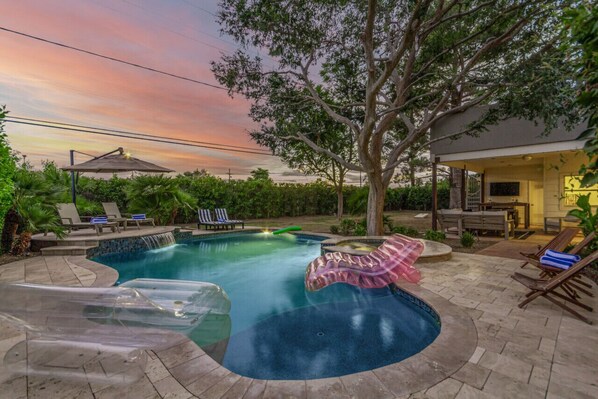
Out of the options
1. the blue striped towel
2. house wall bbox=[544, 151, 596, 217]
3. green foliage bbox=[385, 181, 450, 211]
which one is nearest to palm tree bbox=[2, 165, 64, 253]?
the blue striped towel

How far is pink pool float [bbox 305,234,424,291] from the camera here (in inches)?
209

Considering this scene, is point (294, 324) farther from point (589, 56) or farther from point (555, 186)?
point (555, 186)

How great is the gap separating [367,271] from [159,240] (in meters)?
8.00

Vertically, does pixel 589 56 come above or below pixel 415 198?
above

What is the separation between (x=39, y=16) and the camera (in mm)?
9672

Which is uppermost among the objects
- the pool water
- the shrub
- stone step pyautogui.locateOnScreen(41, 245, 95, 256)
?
the shrub

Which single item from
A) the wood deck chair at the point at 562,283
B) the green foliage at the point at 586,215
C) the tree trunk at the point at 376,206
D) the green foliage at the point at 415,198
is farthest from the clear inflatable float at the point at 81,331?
the green foliage at the point at 415,198

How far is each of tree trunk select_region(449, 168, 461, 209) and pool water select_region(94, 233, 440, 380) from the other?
419 inches

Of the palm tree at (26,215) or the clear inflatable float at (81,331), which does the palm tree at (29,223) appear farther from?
the clear inflatable float at (81,331)

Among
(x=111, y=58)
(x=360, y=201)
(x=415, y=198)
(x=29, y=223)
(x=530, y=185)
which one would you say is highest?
(x=111, y=58)

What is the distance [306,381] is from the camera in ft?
8.29

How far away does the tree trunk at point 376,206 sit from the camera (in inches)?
409

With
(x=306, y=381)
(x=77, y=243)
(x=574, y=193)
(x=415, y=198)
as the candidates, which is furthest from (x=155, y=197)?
(x=415, y=198)

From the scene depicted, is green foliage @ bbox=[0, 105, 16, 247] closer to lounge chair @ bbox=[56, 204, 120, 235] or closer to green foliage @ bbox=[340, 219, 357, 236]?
lounge chair @ bbox=[56, 204, 120, 235]
